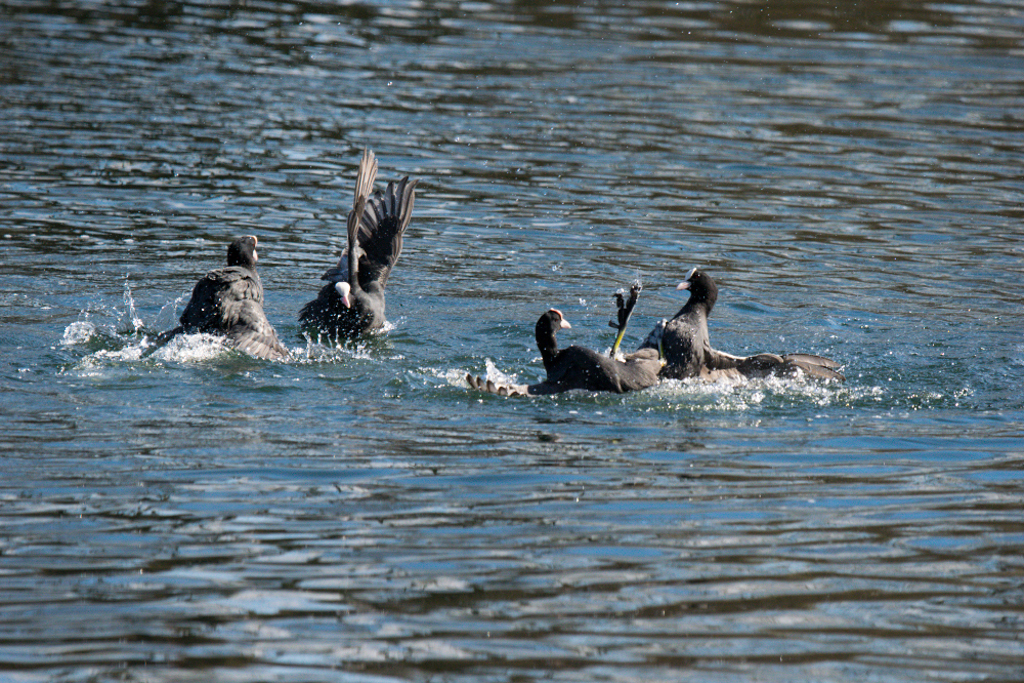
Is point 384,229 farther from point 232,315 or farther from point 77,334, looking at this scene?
point 77,334

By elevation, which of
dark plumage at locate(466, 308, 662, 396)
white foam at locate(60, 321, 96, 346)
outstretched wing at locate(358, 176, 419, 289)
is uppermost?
outstretched wing at locate(358, 176, 419, 289)

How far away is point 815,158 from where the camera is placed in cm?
1567

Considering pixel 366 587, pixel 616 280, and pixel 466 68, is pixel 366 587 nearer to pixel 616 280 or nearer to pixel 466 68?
pixel 616 280

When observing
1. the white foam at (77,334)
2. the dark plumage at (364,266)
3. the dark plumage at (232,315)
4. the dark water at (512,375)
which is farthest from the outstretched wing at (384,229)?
the white foam at (77,334)

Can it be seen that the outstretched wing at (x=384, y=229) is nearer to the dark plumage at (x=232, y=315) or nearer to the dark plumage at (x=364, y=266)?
the dark plumage at (x=364, y=266)

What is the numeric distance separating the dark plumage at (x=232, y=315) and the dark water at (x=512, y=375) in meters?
0.30

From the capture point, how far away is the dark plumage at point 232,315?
8523mm

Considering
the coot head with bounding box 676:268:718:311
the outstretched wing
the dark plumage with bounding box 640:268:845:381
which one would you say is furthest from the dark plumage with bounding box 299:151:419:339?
the coot head with bounding box 676:268:718:311

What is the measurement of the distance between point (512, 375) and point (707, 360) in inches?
53.6

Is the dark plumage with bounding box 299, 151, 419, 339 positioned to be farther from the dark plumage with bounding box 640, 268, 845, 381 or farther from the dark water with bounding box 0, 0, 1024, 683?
the dark plumage with bounding box 640, 268, 845, 381

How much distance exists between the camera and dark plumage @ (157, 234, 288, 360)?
8523 millimetres

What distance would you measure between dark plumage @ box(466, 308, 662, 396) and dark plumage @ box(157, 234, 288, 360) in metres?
1.82

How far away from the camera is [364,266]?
33.0 feet

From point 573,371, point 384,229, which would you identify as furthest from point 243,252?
point 573,371
